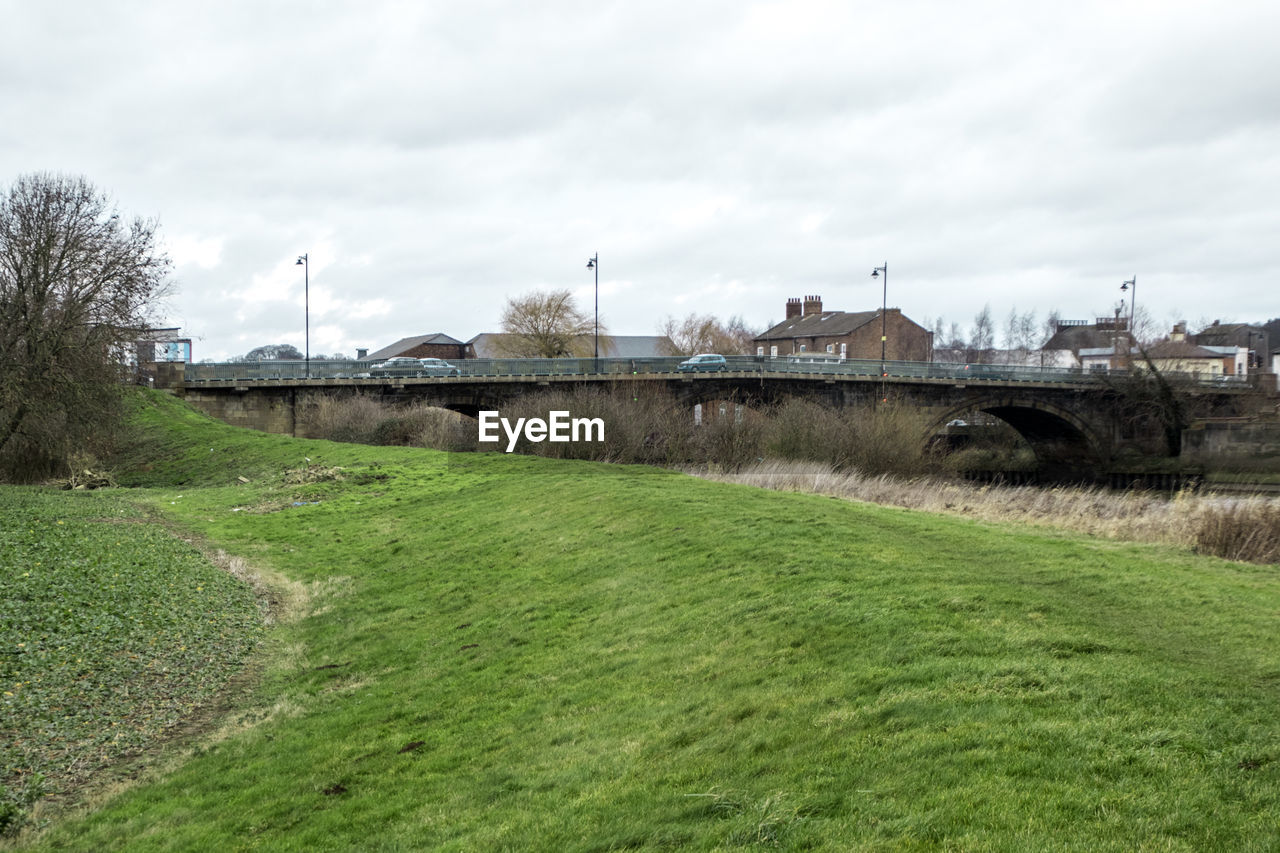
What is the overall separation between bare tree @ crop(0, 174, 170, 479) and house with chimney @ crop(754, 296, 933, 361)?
71.7 m

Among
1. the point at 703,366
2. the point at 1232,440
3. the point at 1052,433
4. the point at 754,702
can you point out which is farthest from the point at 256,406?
the point at 1232,440

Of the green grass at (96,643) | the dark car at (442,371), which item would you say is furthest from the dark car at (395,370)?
the green grass at (96,643)

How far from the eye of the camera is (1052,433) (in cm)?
6881

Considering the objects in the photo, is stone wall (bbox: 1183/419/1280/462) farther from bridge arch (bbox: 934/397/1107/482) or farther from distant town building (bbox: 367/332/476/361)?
distant town building (bbox: 367/332/476/361)

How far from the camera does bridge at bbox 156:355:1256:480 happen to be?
5062cm

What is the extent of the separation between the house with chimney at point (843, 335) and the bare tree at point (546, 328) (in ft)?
66.2

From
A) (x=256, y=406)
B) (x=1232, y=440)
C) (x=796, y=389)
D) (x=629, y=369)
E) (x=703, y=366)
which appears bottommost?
(x=1232, y=440)

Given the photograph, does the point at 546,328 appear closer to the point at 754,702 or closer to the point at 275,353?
the point at 275,353

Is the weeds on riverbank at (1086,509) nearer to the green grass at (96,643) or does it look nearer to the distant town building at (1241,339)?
the green grass at (96,643)

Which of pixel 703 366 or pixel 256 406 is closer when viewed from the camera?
pixel 256 406

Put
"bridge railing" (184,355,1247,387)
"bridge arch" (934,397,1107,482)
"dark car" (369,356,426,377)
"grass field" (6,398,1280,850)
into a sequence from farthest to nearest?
"bridge arch" (934,397,1107,482)
"dark car" (369,356,426,377)
"bridge railing" (184,355,1247,387)
"grass field" (6,398,1280,850)

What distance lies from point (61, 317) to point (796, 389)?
39143mm

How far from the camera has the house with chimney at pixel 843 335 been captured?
10244 cm

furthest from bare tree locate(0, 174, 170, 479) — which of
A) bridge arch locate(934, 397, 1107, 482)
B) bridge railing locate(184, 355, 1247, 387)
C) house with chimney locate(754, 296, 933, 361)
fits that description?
house with chimney locate(754, 296, 933, 361)
